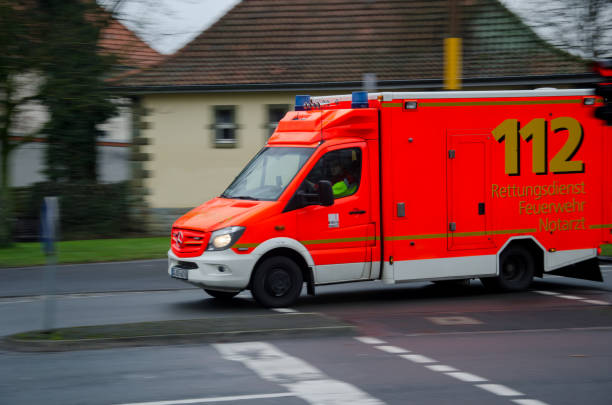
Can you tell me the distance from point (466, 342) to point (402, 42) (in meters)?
21.1

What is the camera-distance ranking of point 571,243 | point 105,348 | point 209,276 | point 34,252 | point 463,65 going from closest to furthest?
point 105,348
point 209,276
point 571,243
point 34,252
point 463,65

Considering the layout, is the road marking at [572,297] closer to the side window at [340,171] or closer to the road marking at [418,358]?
the side window at [340,171]

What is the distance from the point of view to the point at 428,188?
1283 cm

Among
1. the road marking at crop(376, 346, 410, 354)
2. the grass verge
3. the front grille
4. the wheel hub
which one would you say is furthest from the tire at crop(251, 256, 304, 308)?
the grass verge

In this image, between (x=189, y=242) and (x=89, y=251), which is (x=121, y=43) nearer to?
(x=89, y=251)

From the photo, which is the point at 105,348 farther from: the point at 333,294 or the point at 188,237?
the point at 333,294

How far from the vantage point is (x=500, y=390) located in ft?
24.9

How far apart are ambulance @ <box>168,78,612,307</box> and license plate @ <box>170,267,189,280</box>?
0.06 feet

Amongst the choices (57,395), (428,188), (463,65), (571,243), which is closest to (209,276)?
(428,188)

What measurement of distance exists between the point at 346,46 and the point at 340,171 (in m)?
18.0

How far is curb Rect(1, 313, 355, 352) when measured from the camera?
9422 mm

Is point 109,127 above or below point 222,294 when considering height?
above


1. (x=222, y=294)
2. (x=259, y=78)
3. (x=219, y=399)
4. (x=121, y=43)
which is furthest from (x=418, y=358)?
(x=259, y=78)

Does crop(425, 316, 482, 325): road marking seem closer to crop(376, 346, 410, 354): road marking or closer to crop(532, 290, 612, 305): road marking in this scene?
crop(376, 346, 410, 354): road marking
